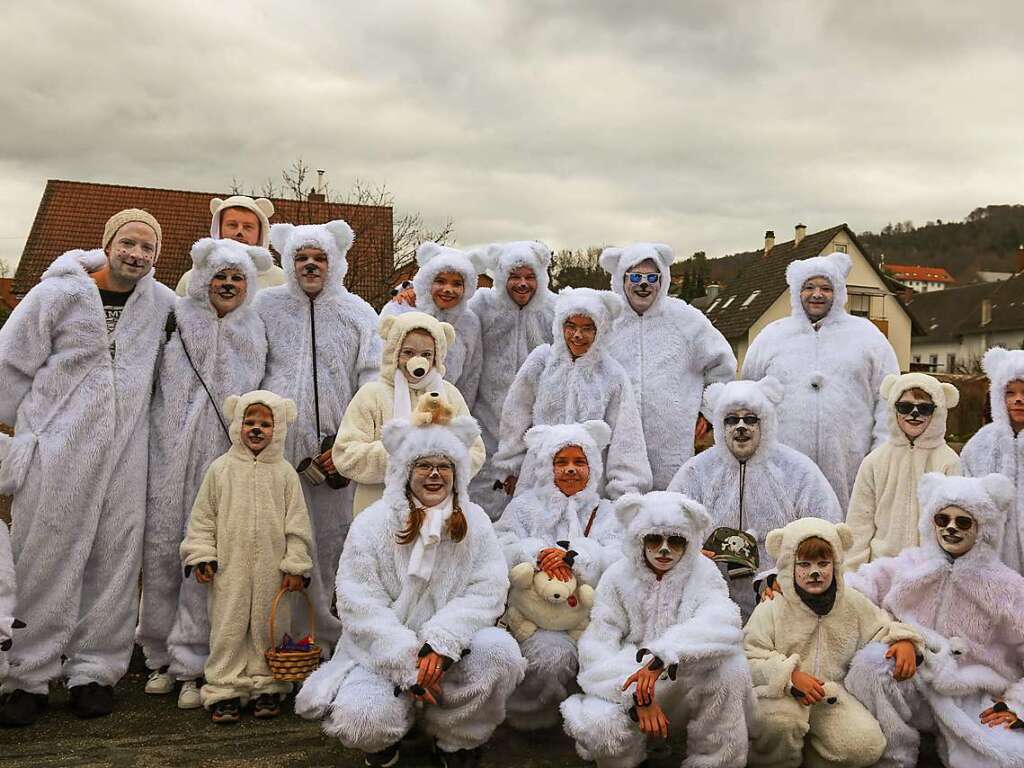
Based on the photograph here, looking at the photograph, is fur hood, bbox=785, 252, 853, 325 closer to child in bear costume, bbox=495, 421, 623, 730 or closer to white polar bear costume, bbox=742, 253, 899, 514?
white polar bear costume, bbox=742, 253, 899, 514

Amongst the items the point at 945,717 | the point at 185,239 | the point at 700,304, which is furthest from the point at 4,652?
the point at 700,304

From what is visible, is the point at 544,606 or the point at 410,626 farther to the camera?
the point at 544,606

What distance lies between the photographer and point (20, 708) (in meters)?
4.91

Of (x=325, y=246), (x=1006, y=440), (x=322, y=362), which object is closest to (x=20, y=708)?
(x=322, y=362)

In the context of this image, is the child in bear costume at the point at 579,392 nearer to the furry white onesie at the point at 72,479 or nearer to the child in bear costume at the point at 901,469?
the child in bear costume at the point at 901,469

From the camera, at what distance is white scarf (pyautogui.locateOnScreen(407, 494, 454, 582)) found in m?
4.53

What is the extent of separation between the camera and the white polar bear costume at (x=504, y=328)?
6.53 m

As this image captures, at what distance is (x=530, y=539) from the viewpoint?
514 cm

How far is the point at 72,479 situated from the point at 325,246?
1920mm

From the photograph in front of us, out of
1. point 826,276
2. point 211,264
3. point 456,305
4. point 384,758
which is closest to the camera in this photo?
point 384,758

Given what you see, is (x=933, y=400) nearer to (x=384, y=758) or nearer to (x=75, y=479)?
(x=384, y=758)

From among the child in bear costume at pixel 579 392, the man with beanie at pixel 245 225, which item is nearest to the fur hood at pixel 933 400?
the child in bear costume at pixel 579 392

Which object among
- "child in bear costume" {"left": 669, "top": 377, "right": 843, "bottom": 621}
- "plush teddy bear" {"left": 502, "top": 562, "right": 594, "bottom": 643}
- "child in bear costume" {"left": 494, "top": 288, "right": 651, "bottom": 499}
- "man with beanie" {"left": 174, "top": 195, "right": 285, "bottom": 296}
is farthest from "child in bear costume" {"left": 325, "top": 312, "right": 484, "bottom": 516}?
"man with beanie" {"left": 174, "top": 195, "right": 285, "bottom": 296}

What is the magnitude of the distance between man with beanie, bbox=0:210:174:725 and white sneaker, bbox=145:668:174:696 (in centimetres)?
22
